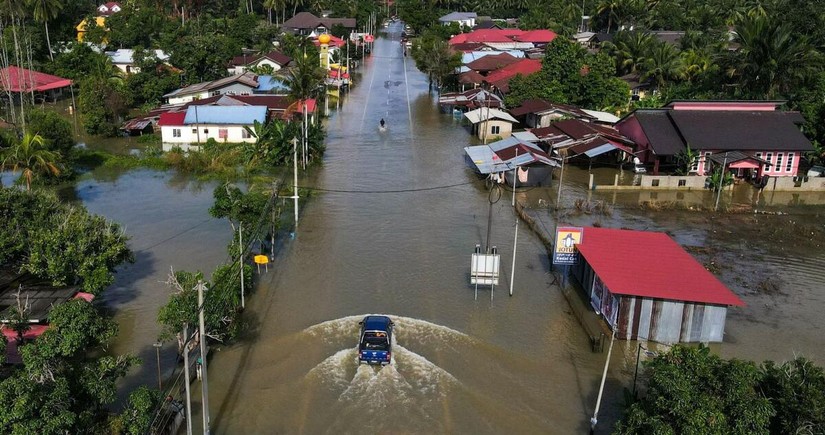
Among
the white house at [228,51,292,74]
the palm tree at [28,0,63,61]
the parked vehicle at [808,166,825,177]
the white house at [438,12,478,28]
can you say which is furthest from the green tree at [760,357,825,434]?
the white house at [438,12,478,28]

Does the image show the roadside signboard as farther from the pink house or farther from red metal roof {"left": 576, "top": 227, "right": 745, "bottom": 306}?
the pink house

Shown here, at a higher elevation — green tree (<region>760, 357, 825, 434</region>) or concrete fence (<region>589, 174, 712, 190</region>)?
green tree (<region>760, 357, 825, 434</region>)

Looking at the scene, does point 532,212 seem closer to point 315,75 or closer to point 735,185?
point 735,185

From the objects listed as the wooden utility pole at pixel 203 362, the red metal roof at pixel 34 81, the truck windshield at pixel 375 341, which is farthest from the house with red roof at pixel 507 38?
the wooden utility pole at pixel 203 362

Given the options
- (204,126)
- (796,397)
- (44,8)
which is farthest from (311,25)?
(796,397)

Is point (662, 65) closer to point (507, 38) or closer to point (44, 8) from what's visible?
point (507, 38)

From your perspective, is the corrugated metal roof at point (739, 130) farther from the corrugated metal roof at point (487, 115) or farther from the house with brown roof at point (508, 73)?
the house with brown roof at point (508, 73)
